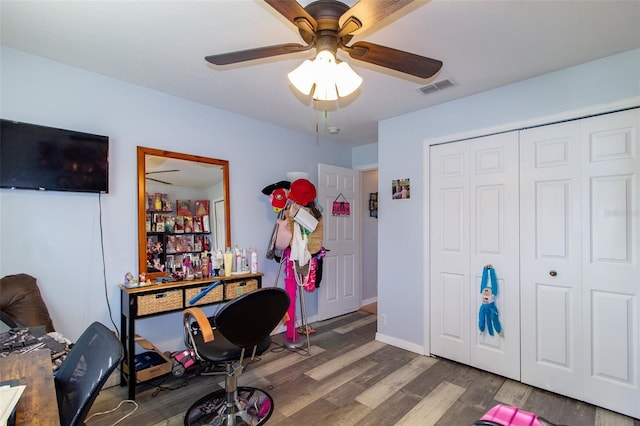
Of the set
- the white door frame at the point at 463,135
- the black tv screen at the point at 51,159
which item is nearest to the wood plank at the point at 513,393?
the white door frame at the point at 463,135

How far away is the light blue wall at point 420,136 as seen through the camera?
2.27 meters

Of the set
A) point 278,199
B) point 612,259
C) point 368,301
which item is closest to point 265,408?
point 278,199

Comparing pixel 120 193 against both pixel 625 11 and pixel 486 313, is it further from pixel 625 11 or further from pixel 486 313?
pixel 625 11

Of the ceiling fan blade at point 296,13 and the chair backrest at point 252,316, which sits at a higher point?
the ceiling fan blade at point 296,13

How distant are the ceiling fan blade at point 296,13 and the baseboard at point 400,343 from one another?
118 inches

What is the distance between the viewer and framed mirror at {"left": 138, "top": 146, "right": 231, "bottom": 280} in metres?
2.70

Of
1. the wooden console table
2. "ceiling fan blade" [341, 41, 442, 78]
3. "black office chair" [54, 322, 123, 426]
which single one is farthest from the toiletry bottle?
"ceiling fan blade" [341, 41, 442, 78]

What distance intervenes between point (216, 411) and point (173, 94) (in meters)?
2.64

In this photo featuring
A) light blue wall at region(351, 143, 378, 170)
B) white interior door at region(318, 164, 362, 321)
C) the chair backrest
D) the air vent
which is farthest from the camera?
light blue wall at region(351, 143, 378, 170)

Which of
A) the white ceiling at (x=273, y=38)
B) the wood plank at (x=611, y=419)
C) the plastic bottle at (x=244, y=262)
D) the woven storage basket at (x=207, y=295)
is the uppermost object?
the white ceiling at (x=273, y=38)

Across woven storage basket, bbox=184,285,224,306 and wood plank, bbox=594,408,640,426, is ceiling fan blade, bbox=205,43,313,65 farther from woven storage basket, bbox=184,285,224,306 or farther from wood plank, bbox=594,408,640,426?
wood plank, bbox=594,408,640,426

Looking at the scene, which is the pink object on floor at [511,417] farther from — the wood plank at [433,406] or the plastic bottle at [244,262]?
the plastic bottle at [244,262]

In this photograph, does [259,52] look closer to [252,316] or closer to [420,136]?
[252,316]

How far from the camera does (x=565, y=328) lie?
7.75 ft
